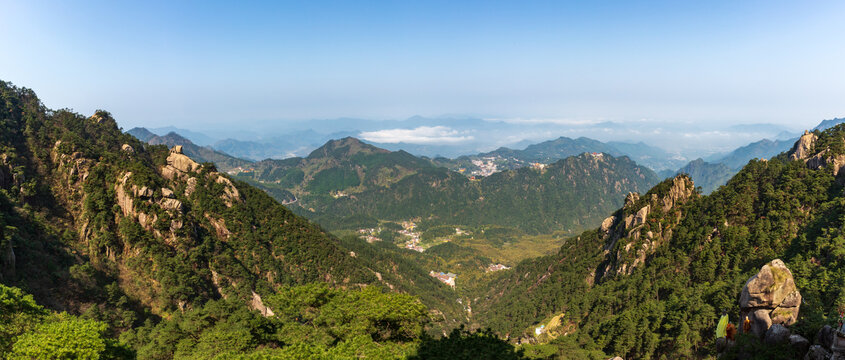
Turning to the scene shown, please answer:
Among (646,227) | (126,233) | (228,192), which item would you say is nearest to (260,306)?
(126,233)

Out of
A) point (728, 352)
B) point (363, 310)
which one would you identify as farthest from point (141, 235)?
point (728, 352)

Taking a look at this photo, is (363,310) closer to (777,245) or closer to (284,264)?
(284,264)

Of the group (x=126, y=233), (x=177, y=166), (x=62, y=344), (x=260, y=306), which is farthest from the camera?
(x=177, y=166)

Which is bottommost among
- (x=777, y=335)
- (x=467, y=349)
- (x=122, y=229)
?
(x=467, y=349)

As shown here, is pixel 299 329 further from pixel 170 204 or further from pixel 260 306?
pixel 170 204

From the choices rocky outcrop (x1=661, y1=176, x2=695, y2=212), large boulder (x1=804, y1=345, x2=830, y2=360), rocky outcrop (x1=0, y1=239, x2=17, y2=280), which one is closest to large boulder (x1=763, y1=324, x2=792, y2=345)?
large boulder (x1=804, y1=345, x2=830, y2=360)

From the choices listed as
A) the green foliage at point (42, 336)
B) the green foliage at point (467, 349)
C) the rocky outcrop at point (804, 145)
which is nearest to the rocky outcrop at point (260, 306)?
the green foliage at point (42, 336)

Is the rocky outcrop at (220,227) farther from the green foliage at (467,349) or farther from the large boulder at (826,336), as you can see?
the large boulder at (826,336)
